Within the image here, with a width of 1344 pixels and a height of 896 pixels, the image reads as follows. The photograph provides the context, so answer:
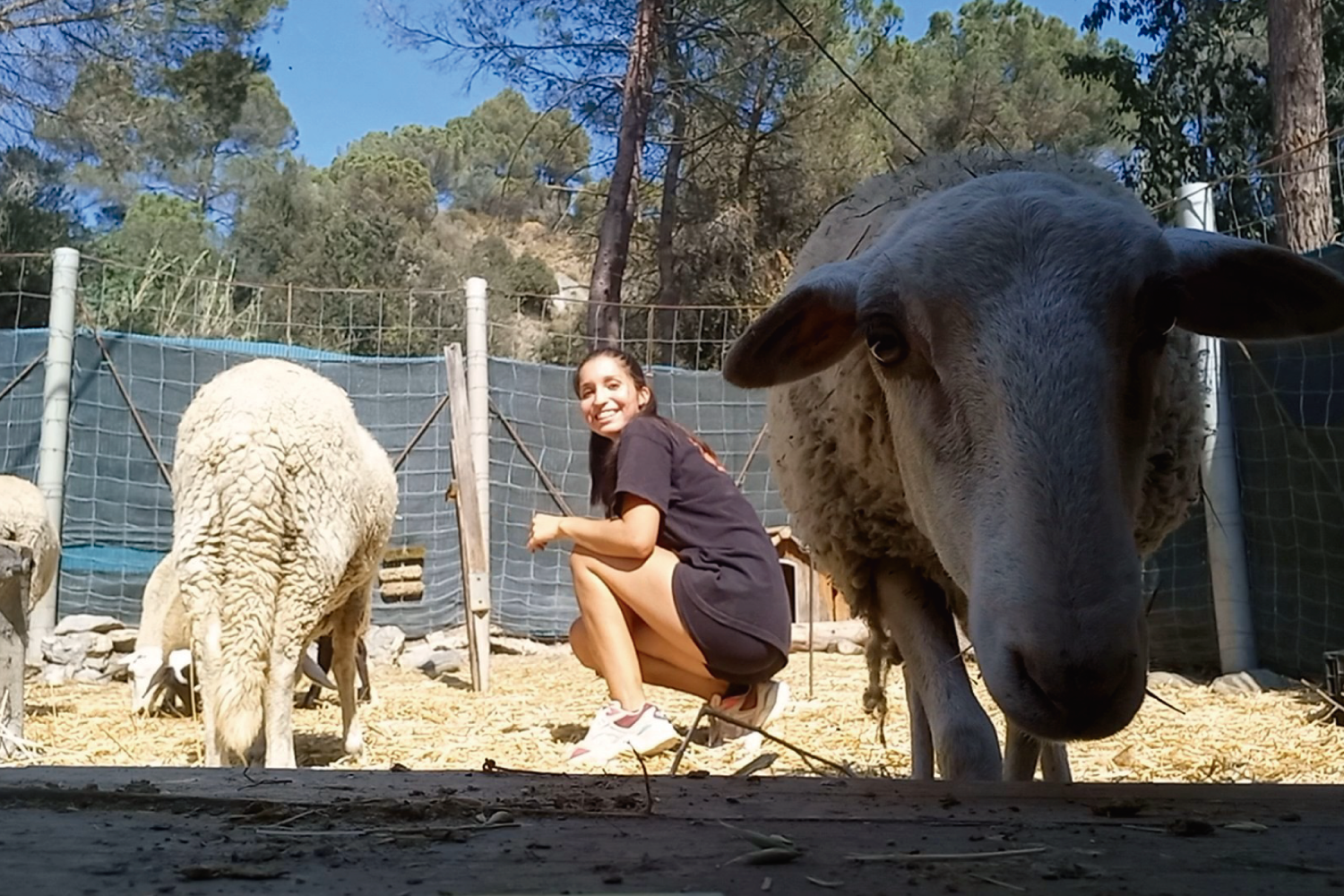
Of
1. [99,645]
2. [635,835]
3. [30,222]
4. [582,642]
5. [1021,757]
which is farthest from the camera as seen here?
[30,222]

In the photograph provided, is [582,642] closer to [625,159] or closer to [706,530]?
[706,530]

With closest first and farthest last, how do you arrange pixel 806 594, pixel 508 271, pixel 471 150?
pixel 806 594
pixel 508 271
pixel 471 150

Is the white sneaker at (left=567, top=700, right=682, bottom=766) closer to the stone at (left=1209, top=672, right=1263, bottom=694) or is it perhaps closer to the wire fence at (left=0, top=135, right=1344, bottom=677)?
the wire fence at (left=0, top=135, right=1344, bottom=677)

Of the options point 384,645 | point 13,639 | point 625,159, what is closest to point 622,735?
point 13,639

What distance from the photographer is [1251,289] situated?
8.28ft

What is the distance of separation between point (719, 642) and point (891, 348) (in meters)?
2.45

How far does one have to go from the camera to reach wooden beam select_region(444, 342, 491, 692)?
310 inches

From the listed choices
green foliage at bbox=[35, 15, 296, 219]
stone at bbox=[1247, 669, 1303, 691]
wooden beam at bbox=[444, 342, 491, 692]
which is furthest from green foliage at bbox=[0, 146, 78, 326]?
stone at bbox=[1247, 669, 1303, 691]

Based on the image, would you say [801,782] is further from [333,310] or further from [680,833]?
[333,310]

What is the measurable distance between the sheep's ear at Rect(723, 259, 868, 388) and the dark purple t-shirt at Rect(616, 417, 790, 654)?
1.91 m

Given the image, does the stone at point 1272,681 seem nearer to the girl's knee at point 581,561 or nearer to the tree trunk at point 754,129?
the girl's knee at point 581,561

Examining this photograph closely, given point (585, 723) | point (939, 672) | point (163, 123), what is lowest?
point (585, 723)

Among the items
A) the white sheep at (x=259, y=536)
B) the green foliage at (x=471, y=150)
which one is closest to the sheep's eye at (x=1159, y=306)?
the white sheep at (x=259, y=536)

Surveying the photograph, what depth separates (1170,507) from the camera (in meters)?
2.98
